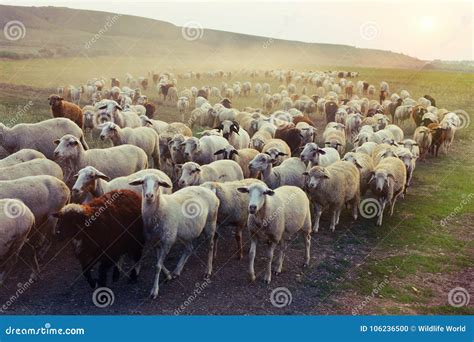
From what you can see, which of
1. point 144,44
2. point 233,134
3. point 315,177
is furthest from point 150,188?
point 144,44

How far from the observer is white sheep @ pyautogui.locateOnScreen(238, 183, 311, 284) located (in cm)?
684

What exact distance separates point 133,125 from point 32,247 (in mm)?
6628

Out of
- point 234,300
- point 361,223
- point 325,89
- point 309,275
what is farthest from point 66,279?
point 325,89

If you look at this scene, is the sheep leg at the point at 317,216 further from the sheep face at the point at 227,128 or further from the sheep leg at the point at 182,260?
the sheep face at the point at 227,128

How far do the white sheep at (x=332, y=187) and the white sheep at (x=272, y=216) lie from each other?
1.41 m

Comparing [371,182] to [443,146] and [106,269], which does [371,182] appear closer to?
[106,269]

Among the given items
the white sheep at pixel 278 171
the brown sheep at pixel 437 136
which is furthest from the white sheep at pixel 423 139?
the white sheep at pixel 278 171

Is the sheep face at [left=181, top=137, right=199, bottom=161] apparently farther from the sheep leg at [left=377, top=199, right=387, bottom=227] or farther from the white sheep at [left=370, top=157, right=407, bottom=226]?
the sheep leg at [left=377, top=199, right=387, bottom=227]

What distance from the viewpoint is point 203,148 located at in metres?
10.6

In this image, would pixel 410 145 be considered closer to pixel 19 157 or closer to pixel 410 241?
pixel 410 241

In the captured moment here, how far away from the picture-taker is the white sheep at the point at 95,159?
8.38 m

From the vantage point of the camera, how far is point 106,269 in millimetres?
6469

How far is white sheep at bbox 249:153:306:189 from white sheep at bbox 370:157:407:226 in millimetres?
1570

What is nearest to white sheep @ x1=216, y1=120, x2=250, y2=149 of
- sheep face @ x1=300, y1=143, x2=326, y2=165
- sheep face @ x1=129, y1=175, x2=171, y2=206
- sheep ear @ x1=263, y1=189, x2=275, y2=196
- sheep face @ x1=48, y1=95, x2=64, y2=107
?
sheep face @ x1=300, y1=143, x2=326, y2=165
